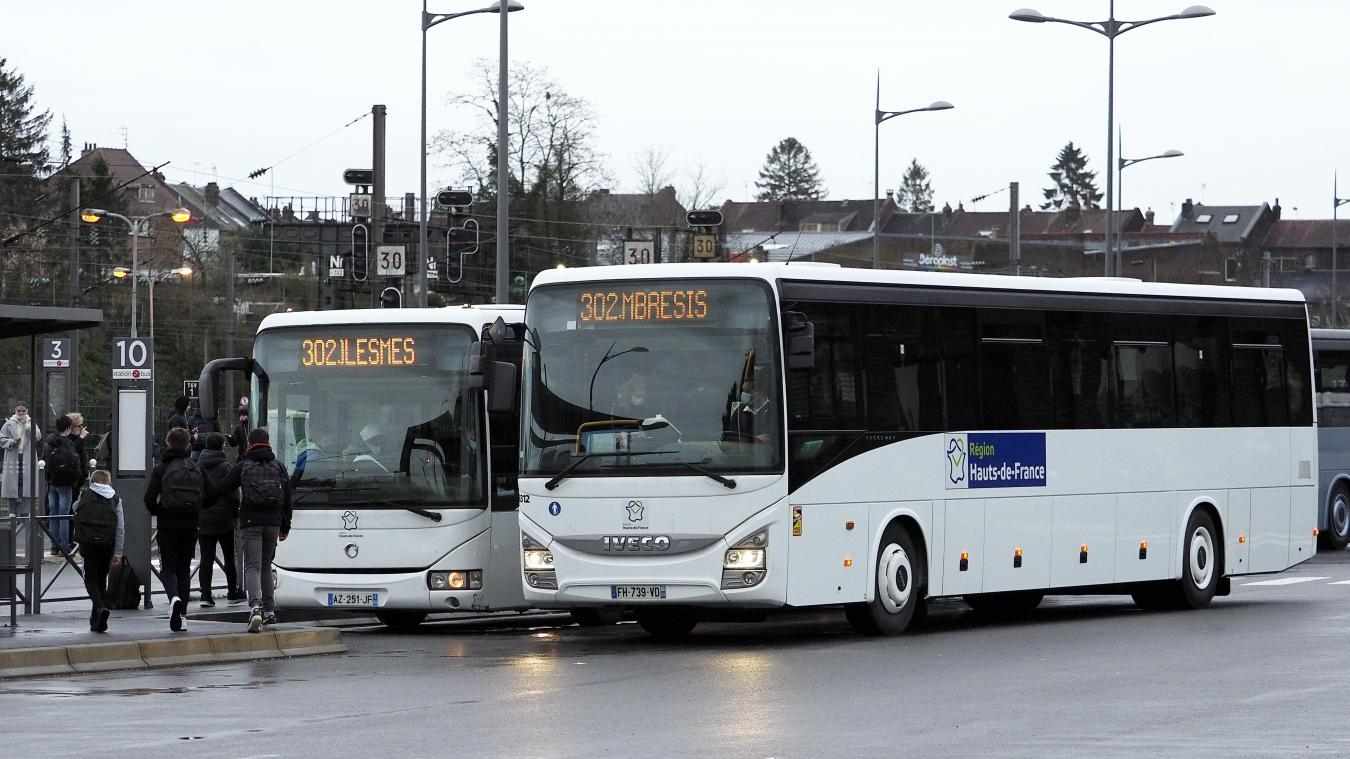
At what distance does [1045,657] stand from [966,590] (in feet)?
9.35

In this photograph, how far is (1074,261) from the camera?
144 m

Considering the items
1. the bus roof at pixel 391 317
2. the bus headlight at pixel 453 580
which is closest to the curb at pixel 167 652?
the bus headlight at pixel 453 580

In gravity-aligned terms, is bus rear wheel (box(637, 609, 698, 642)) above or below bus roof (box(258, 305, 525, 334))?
below

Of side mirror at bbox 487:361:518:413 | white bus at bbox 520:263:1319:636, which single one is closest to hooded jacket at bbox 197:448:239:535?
side mirror at bbox 487:361:518:413

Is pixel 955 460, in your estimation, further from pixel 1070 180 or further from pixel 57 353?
pixel 1070 180

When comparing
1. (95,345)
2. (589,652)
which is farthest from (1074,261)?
(589,652)

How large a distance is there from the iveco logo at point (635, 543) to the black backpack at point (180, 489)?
3791 millimetres

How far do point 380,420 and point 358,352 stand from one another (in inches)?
26.6

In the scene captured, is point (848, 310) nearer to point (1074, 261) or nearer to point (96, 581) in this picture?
point (96, 581)

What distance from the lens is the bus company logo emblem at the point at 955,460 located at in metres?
20.0

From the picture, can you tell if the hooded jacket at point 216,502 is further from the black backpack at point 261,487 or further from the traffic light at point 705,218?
the traffic light at point 705,218

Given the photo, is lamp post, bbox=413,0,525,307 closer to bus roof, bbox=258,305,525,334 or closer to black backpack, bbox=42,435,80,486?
black backpack, bbox=42,435,80,486

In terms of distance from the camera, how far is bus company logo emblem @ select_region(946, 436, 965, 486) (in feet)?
65.8

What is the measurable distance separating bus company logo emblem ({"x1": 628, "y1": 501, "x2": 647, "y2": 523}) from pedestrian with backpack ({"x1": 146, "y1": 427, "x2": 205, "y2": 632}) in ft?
13.0
